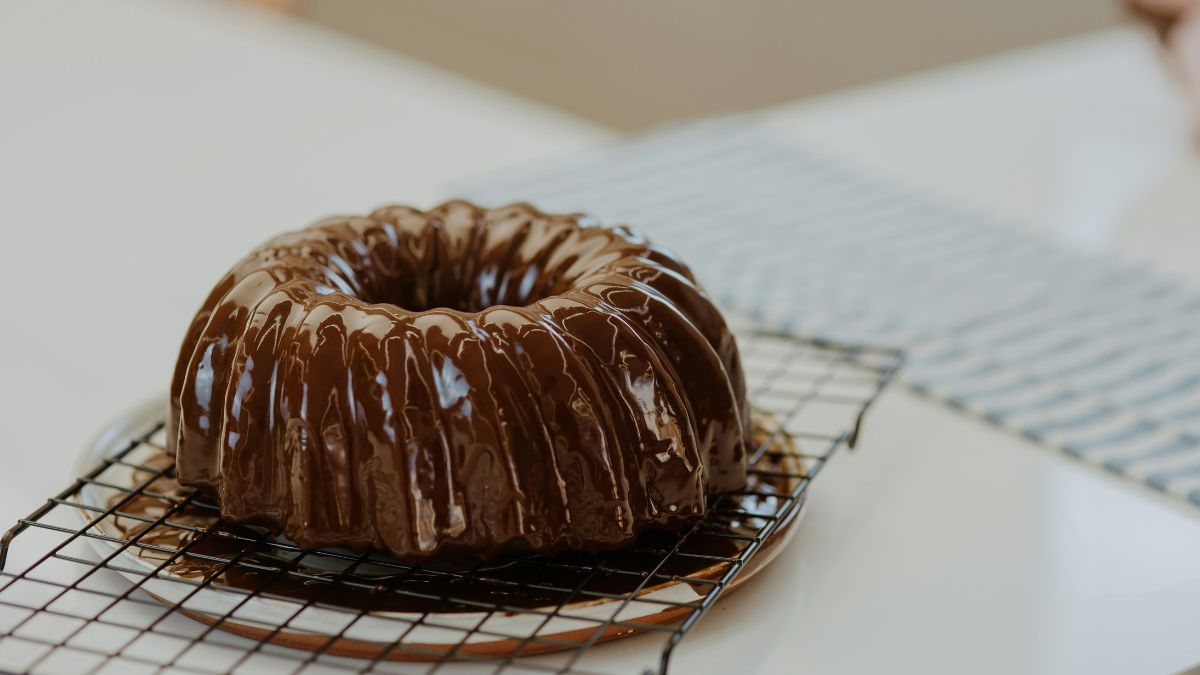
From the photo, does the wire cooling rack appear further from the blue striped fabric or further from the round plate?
the blue striped fabric

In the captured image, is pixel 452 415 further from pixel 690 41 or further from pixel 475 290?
pixel 690 41

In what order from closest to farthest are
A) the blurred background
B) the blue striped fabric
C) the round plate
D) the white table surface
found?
the round plate < the white table surface < the blue striped fabric < the blurred background

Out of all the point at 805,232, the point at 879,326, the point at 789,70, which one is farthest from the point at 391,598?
the point at 789,70

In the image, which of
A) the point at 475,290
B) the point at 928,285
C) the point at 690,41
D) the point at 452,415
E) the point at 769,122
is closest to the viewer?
the point at 452,415

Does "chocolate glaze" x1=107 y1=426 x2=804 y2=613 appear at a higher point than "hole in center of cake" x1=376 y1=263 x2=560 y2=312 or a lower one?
lower

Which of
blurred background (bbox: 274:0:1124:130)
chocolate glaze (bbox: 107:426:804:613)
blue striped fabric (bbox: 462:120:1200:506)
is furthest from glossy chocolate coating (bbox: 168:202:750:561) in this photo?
blurred background (bbox: 274:0:1124:130)

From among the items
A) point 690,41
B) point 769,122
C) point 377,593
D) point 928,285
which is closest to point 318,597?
point 377,593
